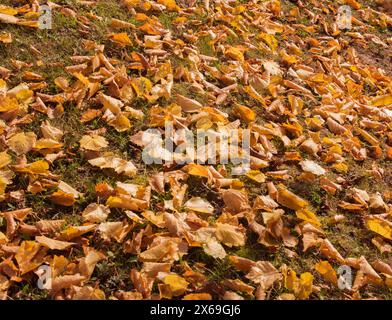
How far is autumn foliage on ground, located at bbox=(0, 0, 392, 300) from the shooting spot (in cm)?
272

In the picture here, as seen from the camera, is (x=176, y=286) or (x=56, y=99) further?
(x=56, y=99)

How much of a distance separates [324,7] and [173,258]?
16.3 ft

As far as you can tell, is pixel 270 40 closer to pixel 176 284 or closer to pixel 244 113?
pixel 244 113

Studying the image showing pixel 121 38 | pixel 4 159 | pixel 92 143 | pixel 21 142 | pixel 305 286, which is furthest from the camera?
pixel 121 38

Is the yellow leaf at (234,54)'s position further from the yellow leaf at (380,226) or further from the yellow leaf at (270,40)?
the yellow leaf at (380,226)

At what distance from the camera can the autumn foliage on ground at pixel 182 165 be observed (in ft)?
8.94

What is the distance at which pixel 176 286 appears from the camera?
8.48 feet

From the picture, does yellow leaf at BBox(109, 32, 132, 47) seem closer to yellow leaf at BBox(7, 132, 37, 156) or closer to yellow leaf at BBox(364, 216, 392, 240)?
yellow leaf at BBox(7, 132, 37, 156)

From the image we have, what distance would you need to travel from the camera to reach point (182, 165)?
11.1 feet

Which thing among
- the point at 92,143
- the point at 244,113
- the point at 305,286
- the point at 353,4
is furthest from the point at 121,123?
the point at 353,4

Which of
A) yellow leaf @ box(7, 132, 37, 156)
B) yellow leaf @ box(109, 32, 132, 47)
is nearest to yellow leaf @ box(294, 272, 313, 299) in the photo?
yellow leaf @ box(7, 132, 37, 156)

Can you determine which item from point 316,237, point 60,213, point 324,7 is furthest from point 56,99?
point 324,7

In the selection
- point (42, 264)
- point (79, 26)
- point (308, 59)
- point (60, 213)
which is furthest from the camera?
point (308, 59)
